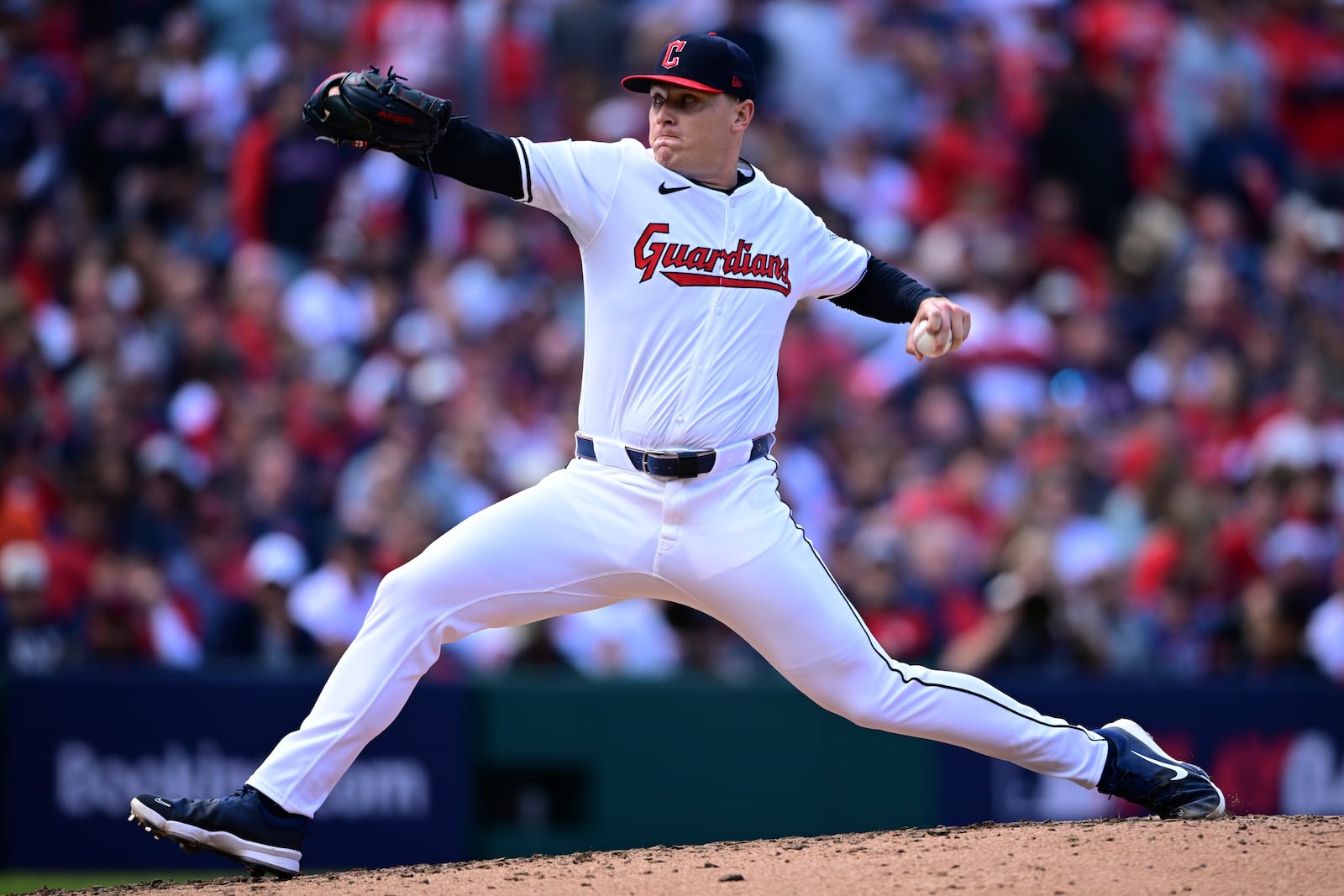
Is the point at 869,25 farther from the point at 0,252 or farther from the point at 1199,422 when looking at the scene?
the point at 0,252

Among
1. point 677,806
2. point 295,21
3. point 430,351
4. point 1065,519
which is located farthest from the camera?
point 295,21

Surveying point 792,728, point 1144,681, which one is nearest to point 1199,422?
point 1144,681

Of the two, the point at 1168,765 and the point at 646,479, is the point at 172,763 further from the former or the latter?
the point at 1168,765

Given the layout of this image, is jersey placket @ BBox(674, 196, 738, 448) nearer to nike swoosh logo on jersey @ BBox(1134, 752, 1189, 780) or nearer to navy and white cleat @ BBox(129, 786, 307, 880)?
navy and white cleat @ BBox(129, 786, 307, 880)

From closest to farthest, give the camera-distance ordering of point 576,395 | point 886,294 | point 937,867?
point 937,867 → point 886,294 → point 576,395

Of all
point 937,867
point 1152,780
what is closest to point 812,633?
point 937,867

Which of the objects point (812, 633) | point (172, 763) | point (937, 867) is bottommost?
point (172, 763)

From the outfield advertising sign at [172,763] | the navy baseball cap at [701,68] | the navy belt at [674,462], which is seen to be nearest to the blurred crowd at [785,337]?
the outfield advertising sign at [172,763]

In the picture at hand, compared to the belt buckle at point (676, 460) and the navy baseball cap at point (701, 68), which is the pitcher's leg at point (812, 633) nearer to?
the belt buckle at point (676, 460)
